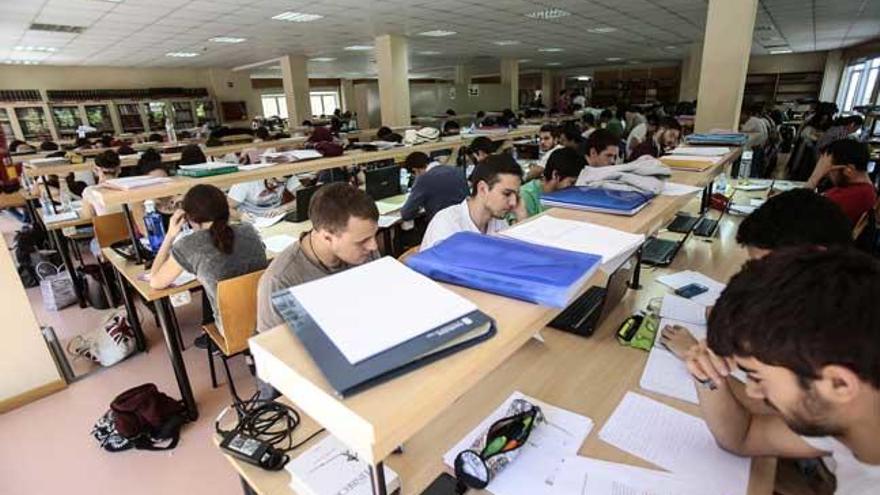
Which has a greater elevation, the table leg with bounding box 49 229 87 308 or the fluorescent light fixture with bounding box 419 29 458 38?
the fluorescent light fixture with bounding box 419 29 458 38

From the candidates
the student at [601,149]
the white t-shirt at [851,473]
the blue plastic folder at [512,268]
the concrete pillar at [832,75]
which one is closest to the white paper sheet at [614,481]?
the white t-shirt at [851,473]

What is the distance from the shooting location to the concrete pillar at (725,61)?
12.9 ft

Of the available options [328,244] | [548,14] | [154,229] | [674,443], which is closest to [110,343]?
[154,229]

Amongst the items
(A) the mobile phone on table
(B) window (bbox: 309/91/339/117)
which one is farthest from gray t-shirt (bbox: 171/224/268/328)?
(B) window (bbox: 309/91/339/117)

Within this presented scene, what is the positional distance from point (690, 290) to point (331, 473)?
1.49 meters

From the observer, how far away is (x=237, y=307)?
2.10 m

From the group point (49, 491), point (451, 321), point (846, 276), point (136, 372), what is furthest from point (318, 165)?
point (846, 276)

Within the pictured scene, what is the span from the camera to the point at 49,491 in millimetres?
2008

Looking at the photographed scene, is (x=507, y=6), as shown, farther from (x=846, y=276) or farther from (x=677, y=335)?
(x=846, y=276)

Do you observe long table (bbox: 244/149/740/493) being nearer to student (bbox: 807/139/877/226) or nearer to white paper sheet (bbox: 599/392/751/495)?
white paper sheet (bbox: 599/392/751/495)

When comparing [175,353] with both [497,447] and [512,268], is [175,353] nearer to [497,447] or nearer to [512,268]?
[497,447]

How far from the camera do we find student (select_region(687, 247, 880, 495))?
1.81ft

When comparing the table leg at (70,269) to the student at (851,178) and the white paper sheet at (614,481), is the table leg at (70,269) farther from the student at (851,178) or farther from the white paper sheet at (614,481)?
the student at (851,178)

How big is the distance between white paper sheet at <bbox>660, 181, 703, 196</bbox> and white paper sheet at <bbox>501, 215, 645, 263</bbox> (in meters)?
0.60
